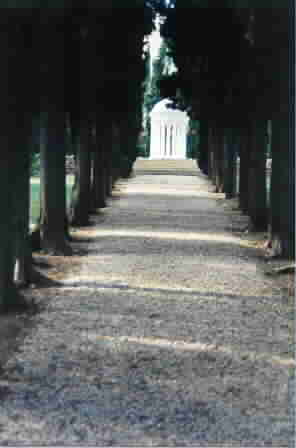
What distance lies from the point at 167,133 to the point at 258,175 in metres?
59.5

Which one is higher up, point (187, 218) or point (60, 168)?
point (60, 168)

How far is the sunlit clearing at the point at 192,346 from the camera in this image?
8.59 meters

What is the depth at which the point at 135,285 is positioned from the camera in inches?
504

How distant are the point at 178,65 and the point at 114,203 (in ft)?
15.8

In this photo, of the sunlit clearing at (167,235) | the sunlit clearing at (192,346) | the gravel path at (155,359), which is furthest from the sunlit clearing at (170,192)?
the sunlit clearing at (192,346)

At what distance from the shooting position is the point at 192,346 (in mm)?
9109

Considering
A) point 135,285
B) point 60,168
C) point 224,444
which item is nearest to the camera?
point 224,444

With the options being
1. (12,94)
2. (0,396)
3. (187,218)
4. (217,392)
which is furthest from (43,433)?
(187,218)

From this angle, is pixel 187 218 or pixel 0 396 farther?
pixel 187 218

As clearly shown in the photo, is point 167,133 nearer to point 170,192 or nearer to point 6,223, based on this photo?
point 170,192

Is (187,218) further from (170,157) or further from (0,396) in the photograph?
(170,157)

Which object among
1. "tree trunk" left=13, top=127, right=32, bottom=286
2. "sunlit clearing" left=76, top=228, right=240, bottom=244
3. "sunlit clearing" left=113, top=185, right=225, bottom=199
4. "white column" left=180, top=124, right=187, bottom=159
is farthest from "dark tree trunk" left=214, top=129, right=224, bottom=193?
"white column" left=180, top=124, right=187, bottom=159

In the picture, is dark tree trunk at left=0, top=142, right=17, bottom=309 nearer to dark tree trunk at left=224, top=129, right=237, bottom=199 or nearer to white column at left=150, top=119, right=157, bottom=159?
dark tree trunk at left=224, top=129, right=237, bottom=199

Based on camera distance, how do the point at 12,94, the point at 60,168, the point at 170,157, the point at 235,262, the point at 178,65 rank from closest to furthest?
the point at 12,94
the point at 235,262
the point at 60,168
the point at 178,65
the point at 170,157
